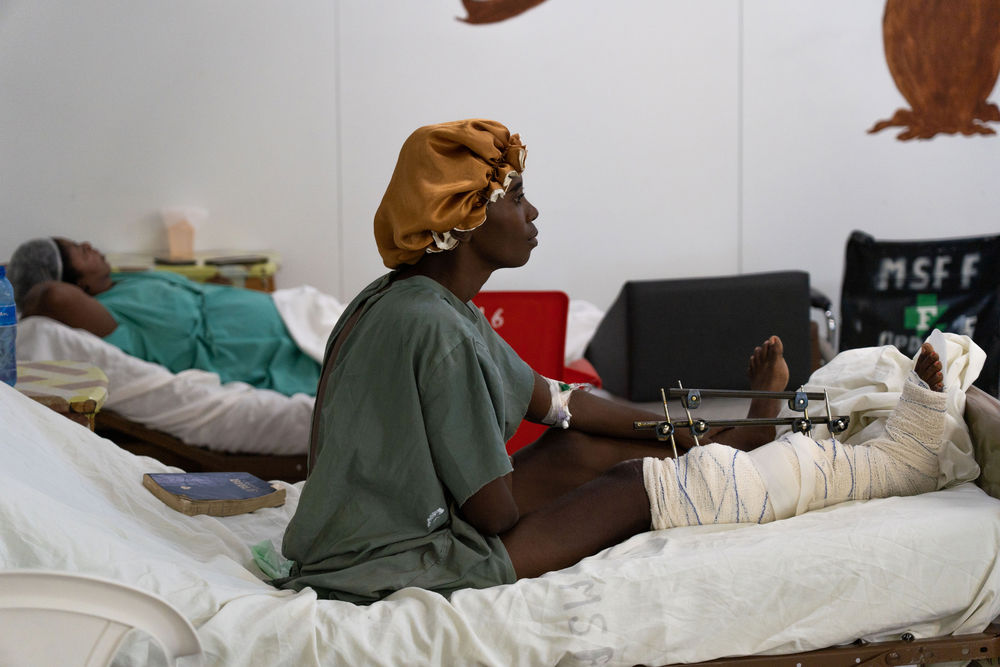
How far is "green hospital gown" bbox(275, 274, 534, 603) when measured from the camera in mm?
1636

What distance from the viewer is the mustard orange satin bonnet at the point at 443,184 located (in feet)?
5.73

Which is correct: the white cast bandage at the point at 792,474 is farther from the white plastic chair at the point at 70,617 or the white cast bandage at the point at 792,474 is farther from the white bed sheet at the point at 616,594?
the white plastic chair at the point at 70,617

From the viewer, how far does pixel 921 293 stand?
397 centimetres

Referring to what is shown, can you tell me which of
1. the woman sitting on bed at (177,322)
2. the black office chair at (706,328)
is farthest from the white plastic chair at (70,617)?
the woman sitting on bed at (177,322)

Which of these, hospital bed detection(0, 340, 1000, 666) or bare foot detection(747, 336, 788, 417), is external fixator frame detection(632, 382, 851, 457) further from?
hospital bed detection(0, 340, 1000, 666)

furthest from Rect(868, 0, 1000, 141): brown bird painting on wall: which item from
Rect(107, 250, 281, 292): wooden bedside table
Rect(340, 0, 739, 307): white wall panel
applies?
Rect(107, 250, 281, 292): wooden bedside table

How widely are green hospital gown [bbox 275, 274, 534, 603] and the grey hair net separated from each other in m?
2.53

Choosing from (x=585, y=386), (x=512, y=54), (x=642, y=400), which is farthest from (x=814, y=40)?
(x=585, y=386)

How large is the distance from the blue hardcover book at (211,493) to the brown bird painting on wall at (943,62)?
3963 millimetres

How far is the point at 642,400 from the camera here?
11.2 feet

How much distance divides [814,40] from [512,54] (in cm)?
151

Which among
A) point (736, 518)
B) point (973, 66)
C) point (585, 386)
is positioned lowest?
point (736, 518)

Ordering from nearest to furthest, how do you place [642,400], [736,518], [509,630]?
[509,630] → [736,518] → [642,400]

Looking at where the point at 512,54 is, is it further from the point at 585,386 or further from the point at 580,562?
the point at 580,562
